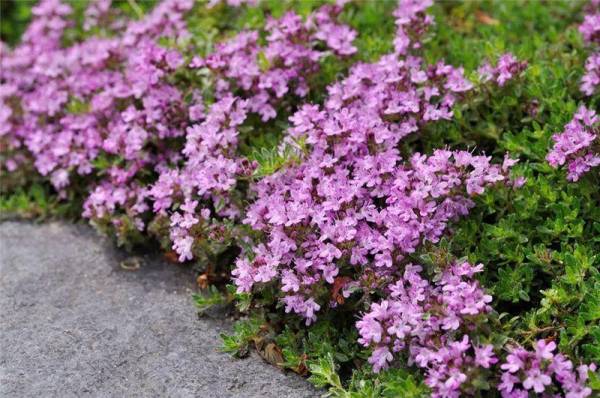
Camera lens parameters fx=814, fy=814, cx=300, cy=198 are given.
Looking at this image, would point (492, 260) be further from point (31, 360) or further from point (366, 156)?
point (31, 360)

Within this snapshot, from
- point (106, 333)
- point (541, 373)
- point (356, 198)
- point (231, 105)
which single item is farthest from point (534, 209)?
point (106, 333)

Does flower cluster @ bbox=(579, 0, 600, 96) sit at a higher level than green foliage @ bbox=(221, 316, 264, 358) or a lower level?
higher

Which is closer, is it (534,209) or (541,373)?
(541,373)

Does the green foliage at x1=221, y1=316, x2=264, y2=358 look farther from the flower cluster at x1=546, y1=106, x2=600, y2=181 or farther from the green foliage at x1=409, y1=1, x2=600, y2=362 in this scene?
the flower cluster at x1=546, y1=106, x2=600, y2=181

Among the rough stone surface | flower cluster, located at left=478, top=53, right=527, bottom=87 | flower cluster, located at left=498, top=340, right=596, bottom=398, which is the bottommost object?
the rough stone surface

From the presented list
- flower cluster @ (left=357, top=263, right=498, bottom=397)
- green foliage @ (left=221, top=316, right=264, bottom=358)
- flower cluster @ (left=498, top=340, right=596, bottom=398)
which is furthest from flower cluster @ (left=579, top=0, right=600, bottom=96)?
green foliage @ (left=221, top=316, right=264, bottom=358)

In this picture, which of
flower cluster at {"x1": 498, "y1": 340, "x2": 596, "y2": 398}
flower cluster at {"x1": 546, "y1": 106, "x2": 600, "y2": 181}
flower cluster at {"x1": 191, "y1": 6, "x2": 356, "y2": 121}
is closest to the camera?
flower cluster at {"x1": 498, "y1": 340, "x2": 596, "y2": 398}

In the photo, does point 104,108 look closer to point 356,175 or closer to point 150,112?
point 150,112

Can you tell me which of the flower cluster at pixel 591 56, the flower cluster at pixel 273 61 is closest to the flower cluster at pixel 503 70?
the flower cluster at pixel 591 56
